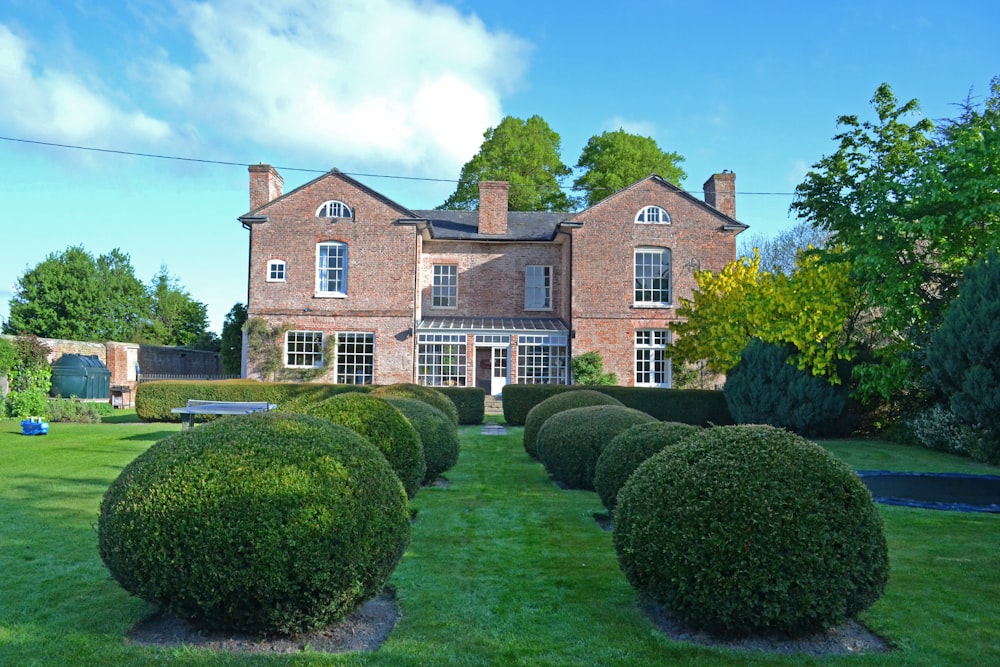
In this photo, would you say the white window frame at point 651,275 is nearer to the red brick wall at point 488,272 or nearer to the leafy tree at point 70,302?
the red brick wall at point 488,272

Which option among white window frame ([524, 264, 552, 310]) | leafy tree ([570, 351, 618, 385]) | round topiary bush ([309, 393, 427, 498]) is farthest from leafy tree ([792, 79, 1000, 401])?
round topiary bush ([309, 393, 427, 498])

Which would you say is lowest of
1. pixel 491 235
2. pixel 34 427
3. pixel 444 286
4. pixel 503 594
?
pixel 503 594

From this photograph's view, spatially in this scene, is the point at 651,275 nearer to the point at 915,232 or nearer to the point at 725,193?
the point at 725,193

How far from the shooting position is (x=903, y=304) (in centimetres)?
1856

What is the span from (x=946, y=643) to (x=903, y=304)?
1577 centimetres

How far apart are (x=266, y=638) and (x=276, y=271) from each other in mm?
25349

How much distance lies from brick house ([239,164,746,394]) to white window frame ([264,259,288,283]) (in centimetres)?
4

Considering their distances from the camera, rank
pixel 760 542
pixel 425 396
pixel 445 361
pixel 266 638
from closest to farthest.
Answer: pixel 760 542, pixel 266 638, pixel 425 396, pixel 445 361

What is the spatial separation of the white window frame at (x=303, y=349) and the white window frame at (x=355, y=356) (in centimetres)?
72

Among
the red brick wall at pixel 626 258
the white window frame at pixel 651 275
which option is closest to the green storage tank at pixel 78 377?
the red brick wall at pixel 626 258

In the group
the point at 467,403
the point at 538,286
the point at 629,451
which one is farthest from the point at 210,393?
the point at 629,451

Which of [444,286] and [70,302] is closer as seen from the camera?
[444,286]

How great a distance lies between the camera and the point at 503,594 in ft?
19.1

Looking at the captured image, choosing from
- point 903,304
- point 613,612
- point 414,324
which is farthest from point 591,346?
point 613,612
